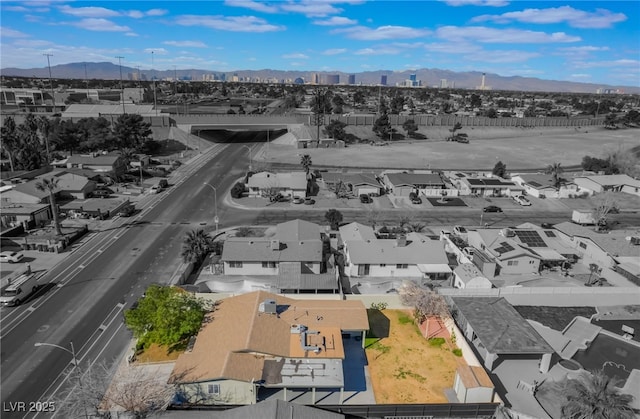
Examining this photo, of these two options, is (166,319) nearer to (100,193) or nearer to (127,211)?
(127,211)

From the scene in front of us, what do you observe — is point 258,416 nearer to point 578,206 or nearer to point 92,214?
point 92,214

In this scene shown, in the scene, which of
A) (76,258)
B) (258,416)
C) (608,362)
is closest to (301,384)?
(258,416)

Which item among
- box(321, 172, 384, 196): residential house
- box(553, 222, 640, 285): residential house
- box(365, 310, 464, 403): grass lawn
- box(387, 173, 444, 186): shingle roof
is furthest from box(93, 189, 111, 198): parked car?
box(553, 222, 640, 285): residential house

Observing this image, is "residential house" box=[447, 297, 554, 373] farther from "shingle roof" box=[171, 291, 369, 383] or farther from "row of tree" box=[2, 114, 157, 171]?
"row of tree" box=[2, 114, 157, 171]

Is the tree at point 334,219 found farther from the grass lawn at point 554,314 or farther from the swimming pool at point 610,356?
the swimming pool at point 610,356

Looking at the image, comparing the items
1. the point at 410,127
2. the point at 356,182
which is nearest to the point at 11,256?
the point at 356,182

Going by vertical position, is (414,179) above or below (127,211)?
above
